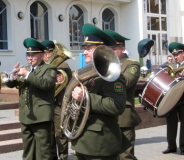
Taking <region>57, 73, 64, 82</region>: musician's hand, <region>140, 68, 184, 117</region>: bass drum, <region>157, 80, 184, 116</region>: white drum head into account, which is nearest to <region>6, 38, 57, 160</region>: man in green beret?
<region>57, 73, 64, 82</region>: musician's hand

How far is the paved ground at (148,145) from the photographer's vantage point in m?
6.86

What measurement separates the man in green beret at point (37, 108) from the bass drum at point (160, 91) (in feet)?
5.56

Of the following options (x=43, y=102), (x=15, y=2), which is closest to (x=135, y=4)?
(x=15, y=2)

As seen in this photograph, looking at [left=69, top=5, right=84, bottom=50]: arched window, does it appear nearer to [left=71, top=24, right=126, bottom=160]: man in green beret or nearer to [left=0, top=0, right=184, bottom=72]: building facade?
[left=0, top=0, right=184, bottom=72]: building facade

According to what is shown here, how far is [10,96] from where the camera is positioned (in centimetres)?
1194

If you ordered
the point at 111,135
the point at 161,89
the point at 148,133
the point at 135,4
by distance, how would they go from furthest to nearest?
1. the point at 135,4
2. the point at 148,133
3. the point at 161,89
4. the point at 111,135

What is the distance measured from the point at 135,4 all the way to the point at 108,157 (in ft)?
74.2

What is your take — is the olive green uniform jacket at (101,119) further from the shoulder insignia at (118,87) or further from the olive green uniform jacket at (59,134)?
the olive green uniform jacket at (59,134)

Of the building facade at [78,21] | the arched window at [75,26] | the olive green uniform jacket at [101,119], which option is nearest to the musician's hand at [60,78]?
the olive green uniform jacket at [101,119]

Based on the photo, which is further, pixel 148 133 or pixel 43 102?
pixel 148 133

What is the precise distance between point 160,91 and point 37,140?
2.11 metres

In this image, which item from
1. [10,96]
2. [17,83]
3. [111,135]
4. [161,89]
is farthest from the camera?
[10,96]

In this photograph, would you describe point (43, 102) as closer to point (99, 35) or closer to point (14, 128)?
point (99, 35)

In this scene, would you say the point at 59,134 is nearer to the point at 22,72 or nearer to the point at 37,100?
the point at 37,100
